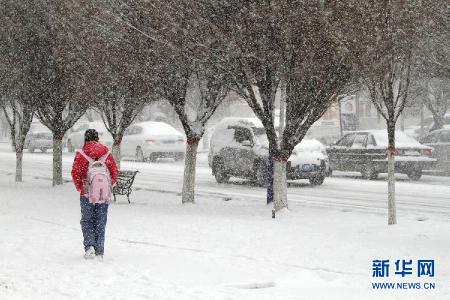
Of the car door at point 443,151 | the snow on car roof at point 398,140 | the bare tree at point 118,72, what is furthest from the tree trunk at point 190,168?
the car door at point 443,151

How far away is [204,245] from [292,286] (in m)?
2.67

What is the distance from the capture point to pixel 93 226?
891cm

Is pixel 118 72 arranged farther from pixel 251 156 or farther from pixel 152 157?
pixel 152 157

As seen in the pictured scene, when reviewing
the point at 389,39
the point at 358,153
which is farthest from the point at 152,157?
the point at 389,39

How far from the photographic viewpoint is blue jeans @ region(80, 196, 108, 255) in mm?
8742

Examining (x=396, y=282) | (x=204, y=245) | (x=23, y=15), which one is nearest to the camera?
(x=396, y=282)

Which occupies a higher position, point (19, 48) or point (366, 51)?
point (19, 48)

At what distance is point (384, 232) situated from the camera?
11.0 metres

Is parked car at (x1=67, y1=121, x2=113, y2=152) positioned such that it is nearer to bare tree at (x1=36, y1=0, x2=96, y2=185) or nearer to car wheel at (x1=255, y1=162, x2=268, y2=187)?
bare tree at (x1=36, y1=0, x2=96, y2=185)

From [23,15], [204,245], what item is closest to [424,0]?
[204,245]

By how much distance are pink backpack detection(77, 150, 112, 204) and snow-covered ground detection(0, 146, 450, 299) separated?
0.81 meters

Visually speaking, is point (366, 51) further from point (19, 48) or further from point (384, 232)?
point (19, 48)

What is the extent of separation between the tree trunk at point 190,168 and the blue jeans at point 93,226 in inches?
232

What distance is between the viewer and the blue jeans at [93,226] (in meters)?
8.74
